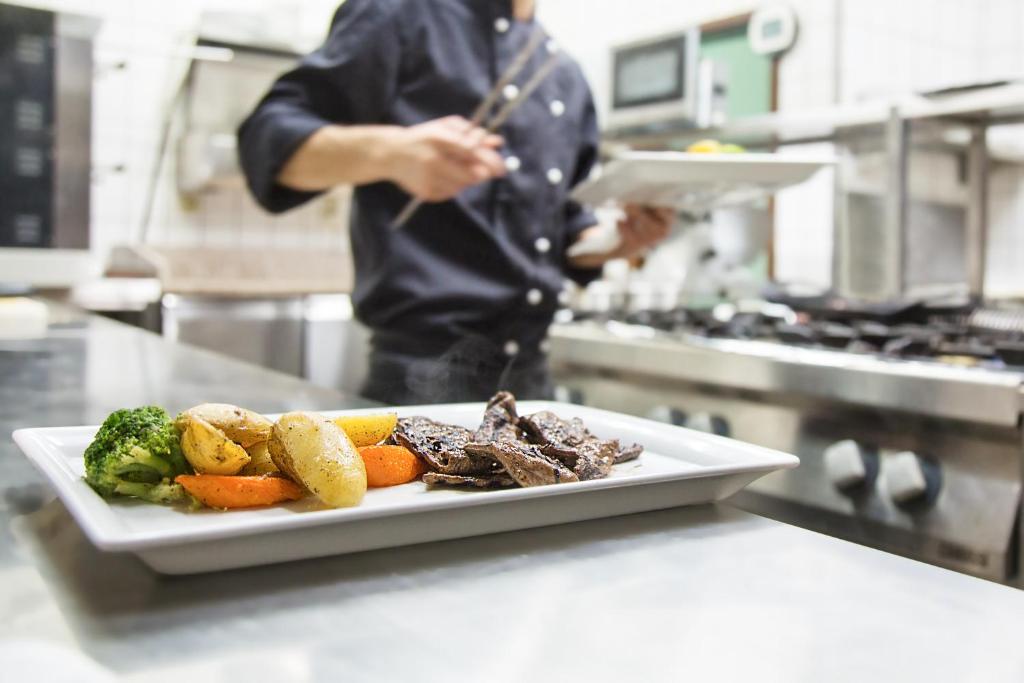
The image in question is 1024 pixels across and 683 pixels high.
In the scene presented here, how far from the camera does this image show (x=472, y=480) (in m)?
0.56

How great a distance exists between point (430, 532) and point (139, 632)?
0.55 ft

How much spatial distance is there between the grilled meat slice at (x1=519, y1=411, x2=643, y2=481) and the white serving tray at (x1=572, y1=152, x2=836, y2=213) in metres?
0.82

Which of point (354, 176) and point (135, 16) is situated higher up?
point (135, 16)

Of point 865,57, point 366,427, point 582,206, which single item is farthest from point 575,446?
point 865,57

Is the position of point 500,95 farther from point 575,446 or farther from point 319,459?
point 319,459

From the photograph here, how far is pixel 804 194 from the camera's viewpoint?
151 inches

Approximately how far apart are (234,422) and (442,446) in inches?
5.1

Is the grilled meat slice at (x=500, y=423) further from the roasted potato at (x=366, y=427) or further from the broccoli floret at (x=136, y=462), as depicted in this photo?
the broccoli floret at (x=136, y=462)

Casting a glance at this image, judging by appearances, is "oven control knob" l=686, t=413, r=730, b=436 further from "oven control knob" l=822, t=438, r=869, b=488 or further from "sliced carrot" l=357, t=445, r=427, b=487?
"sliced carrot" l=357, t=445, r=427, b=487

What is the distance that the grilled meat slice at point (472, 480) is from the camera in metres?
0.56

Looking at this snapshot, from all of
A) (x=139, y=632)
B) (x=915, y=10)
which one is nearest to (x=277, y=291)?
(x=915, y=10)

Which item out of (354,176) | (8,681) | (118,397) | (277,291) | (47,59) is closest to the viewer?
(8,681)

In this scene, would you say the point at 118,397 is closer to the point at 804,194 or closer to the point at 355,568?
the point at 355,568

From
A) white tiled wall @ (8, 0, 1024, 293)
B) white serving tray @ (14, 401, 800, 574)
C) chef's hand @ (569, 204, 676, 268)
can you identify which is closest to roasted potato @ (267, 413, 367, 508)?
white serving tray @ (14, 401, 800, 574)
